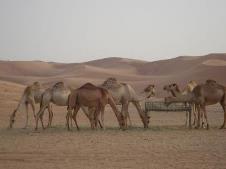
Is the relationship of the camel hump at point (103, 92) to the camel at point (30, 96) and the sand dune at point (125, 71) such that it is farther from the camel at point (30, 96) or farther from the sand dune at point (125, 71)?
the sand dune at point (125, 71)

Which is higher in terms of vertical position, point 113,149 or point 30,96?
point 30,96

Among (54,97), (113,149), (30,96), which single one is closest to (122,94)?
(54,97)

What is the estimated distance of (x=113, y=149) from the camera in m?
12.3

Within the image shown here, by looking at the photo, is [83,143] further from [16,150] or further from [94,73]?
[94,73]

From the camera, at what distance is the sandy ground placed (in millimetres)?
10320

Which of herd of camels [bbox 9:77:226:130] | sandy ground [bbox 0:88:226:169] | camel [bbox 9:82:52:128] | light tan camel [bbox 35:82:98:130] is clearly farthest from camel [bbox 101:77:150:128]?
camel [bbox 9:82:52:128]

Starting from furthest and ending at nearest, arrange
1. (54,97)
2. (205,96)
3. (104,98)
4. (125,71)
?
(125,71), (54,97), (205,96), (104,98)

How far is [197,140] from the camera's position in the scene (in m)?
14.0

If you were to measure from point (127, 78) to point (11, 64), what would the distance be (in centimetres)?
4162

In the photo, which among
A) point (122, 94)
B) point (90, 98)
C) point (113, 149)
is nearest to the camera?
point (113, 149)

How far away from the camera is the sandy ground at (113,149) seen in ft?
33.9

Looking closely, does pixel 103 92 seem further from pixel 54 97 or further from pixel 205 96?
pixel 205 96

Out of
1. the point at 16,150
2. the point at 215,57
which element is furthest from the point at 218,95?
the point at 215,57

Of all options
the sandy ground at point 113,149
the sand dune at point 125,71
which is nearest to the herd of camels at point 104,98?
the sandy ground at point 113,149
